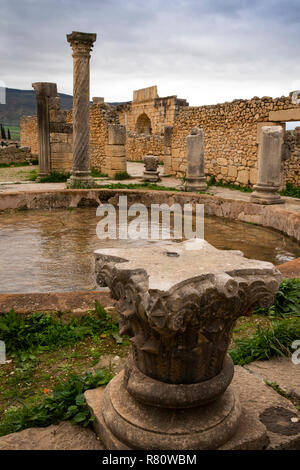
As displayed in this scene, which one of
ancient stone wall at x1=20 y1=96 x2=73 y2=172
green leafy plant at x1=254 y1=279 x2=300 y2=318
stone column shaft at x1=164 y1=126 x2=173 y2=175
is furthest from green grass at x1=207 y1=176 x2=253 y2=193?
green leafy plant at x1=254 y1=279 x2=300 y2=318

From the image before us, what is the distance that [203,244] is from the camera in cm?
200

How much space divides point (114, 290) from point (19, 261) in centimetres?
355

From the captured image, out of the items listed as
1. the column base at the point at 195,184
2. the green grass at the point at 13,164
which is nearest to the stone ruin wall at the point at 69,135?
the column base at the point at 195,184

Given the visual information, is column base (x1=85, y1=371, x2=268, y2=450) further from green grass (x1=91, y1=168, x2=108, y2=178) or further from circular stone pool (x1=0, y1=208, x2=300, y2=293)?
green grass (x1=91, y1=168, x2=108, y2=178)

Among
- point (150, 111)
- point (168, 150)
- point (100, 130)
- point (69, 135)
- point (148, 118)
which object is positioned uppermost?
point (150, 111)

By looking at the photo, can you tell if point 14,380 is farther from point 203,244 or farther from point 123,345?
point 203,244

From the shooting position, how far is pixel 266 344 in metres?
2.60

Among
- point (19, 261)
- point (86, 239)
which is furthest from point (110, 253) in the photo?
point (86, 239)

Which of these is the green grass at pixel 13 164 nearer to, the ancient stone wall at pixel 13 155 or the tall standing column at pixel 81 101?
the ancient stone wall at pixel 13 155

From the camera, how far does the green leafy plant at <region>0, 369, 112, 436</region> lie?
6.07 ft

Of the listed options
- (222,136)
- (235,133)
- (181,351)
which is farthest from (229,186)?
(181,351)

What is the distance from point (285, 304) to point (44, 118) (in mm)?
11863

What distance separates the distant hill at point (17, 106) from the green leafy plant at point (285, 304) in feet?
316

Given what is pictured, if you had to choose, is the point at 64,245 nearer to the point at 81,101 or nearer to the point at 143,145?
the point at 81,101
